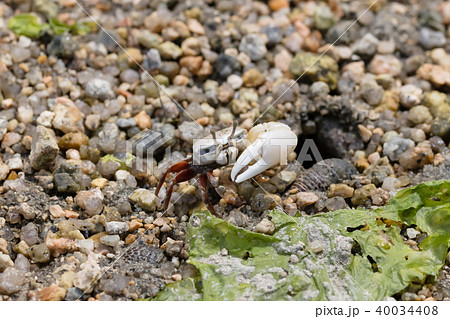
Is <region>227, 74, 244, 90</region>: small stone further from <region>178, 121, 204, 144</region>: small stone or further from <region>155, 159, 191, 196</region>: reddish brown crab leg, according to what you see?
<region>155, 159, 191, 196</region>: reddish brown crab leg

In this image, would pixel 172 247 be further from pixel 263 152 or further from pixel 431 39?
pixel 431 39

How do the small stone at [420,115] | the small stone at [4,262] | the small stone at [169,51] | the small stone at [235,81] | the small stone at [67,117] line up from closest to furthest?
1. the small stone at [4,262]
2. the small stone at [67,117]
3. the small stone at [420,115]
4. the small stone at [235,81]
5. the small stone at [169,51]

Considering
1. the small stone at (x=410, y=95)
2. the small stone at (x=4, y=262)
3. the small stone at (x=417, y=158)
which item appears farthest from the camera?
the small stone at (x=410, y=95)

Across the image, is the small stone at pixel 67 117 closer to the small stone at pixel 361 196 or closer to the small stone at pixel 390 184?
the small stone at pixel 361 196

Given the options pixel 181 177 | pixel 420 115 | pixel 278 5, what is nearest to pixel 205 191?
pixel 181 177

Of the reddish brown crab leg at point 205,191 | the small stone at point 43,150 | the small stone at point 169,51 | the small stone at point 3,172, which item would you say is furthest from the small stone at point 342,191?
the small stone at point 3,172

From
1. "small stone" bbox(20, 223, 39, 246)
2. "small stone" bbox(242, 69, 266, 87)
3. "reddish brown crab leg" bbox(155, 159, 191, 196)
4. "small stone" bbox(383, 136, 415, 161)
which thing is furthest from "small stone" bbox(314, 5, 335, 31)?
"small stone" bbox(20, 223, 39, 246)
